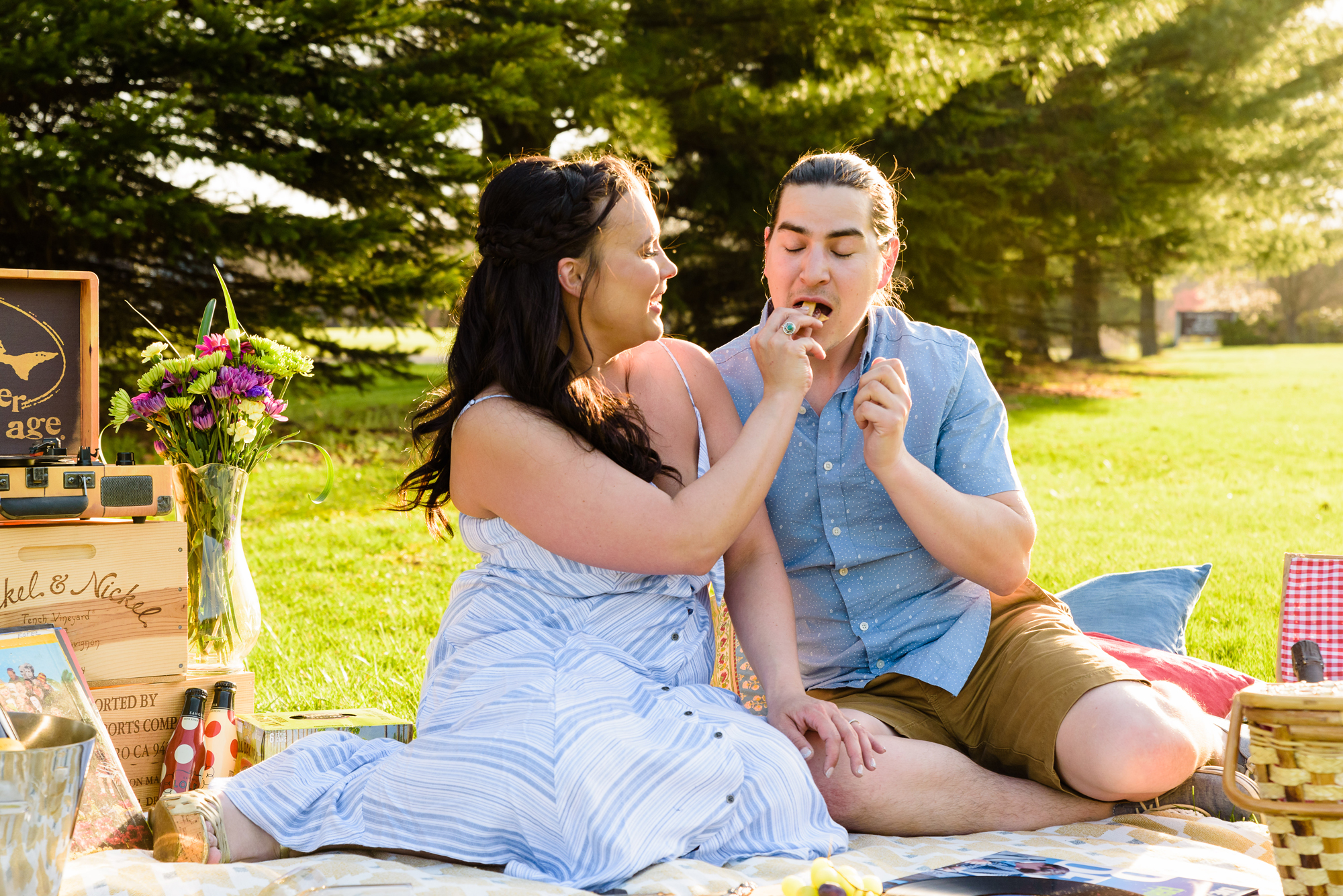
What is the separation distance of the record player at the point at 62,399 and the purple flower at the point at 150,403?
110 millimetres

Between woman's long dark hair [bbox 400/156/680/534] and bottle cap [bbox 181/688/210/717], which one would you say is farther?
bottle cap [bbox 181/688/210/717]

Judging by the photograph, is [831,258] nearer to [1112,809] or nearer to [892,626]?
[892,626]

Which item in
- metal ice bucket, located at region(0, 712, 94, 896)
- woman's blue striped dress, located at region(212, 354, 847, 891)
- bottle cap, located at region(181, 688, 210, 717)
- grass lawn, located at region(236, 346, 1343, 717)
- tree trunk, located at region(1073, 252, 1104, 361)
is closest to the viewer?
metal ice bucket, located at region(0, 712, 94, 896)

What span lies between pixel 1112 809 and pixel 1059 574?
12.1 ft

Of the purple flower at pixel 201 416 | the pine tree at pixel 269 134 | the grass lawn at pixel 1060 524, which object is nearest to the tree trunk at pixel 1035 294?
the grass lawn at pixel 1060 524

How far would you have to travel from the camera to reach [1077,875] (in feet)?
6.28

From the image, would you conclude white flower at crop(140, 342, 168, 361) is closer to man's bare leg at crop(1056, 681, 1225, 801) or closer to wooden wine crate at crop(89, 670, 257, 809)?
wooden wine crate at crop(89, 670, 257, 809)

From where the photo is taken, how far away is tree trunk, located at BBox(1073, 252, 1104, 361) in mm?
19422

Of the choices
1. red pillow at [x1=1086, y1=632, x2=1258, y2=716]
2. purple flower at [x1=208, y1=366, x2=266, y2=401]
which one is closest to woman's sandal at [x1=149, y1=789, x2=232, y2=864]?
purple flower at [x1=208, y1=366, x2=266, y2=401]

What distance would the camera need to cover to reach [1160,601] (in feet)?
11.9

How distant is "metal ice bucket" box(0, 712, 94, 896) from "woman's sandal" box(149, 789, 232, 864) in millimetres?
343

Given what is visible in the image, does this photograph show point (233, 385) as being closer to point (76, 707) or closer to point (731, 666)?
point (76, 707)

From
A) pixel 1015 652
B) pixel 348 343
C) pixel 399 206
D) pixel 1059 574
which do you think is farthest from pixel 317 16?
pixel 1015 652

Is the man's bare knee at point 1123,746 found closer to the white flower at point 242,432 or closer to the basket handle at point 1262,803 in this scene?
the basket handle at point 1262,803
